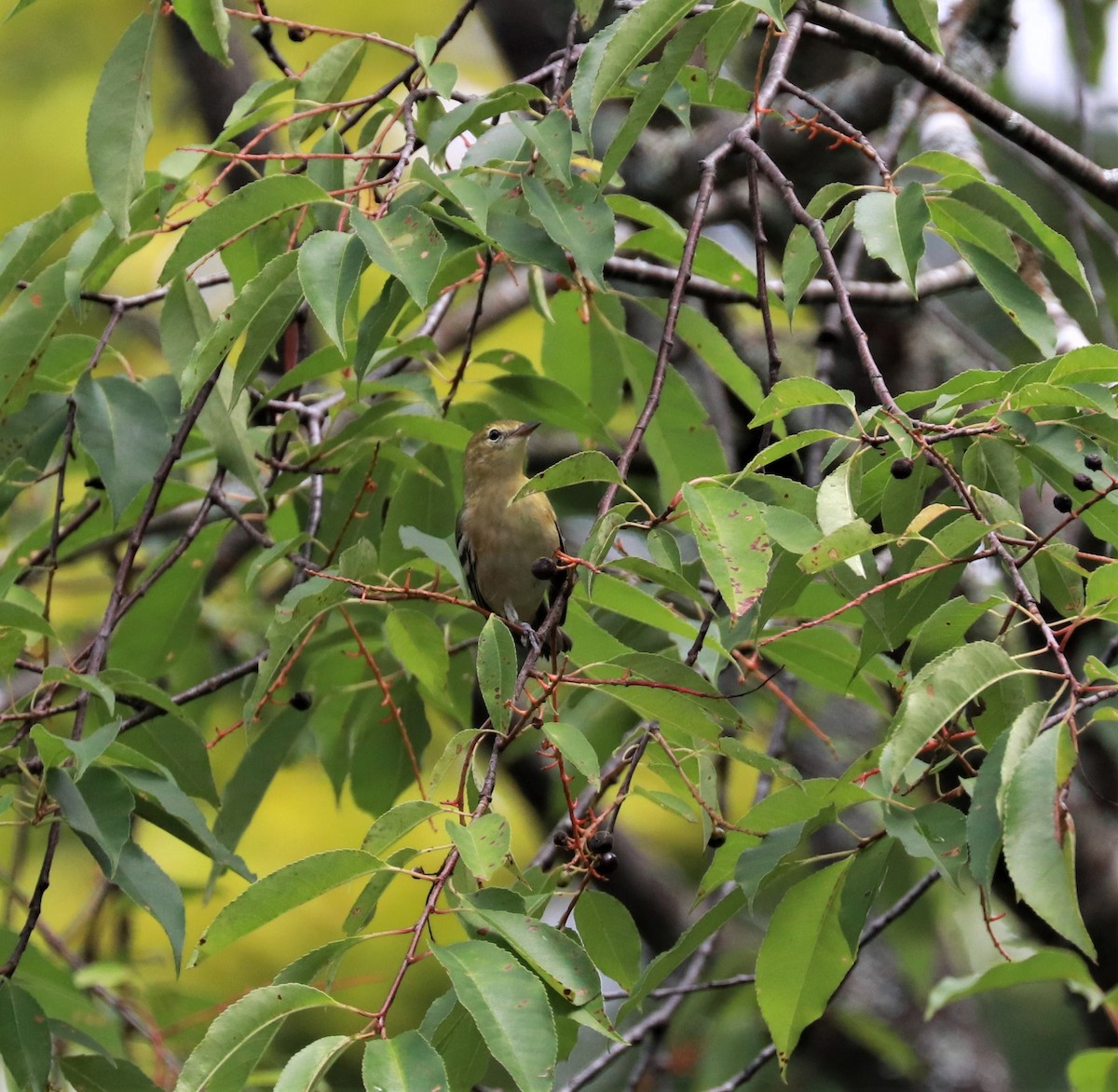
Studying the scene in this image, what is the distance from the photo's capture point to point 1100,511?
2.36m

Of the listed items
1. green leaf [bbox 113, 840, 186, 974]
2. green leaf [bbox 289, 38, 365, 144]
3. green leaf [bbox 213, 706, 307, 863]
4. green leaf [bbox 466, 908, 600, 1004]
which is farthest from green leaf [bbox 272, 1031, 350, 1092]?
green leaf [bbox 289, 38, 365, 144]

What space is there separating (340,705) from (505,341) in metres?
4.17

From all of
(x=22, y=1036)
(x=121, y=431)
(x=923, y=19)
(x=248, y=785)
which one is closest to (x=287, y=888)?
(x=22, y=1036)

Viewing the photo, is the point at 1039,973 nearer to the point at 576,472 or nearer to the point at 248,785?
the point at 576,472

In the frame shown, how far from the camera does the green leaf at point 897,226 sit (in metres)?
2.40

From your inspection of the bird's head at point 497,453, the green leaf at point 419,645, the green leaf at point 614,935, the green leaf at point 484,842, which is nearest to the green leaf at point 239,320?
the green leaf at point 419,645

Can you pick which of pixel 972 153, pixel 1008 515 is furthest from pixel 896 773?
pixel 972 153

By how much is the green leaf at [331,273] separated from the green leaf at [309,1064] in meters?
1.10

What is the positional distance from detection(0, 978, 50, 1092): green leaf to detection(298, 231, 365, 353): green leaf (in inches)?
54.3

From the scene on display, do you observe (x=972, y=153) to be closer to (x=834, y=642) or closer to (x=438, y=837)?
(x=834, y=642)

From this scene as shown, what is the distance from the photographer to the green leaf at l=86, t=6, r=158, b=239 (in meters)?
2.65

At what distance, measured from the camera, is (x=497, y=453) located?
5.26m

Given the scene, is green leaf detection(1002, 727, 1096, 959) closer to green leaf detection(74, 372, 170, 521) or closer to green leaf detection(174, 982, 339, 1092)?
green leaf detection(174, 982, 339, 1092)

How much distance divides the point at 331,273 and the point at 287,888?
1071 mm
